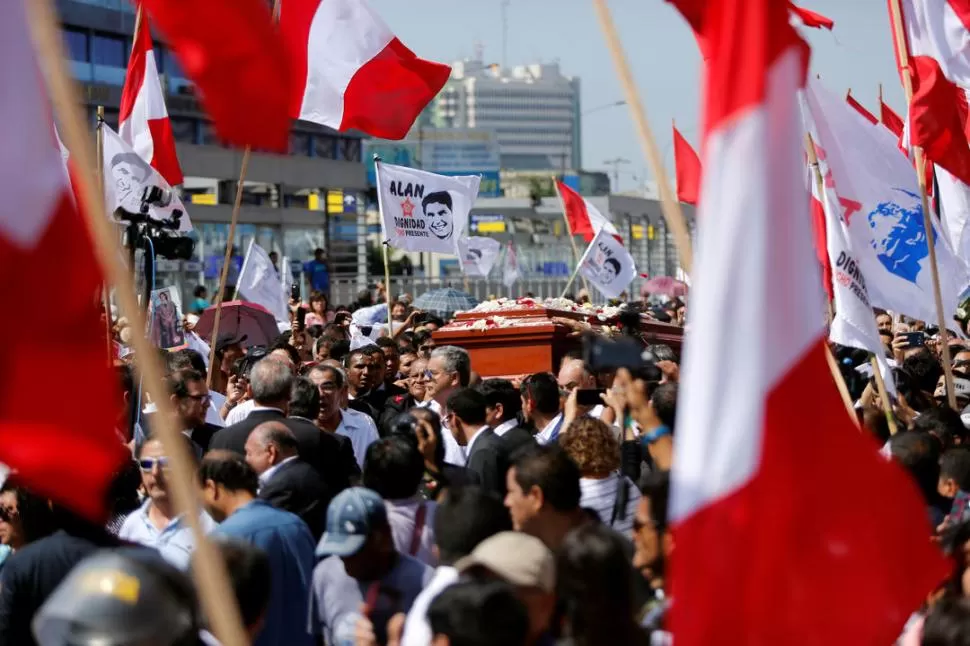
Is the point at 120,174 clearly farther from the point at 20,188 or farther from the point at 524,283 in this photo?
the point at 524,283

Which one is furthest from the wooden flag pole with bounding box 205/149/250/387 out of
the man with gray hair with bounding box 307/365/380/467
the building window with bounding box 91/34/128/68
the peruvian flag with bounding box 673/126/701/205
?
the building window with bounding box 91/34/128/68

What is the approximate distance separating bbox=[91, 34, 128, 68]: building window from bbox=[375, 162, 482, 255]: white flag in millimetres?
38872

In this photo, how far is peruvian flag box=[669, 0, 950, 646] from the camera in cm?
363

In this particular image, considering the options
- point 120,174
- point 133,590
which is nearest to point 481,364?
point 120,174

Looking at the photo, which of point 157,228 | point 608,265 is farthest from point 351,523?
point 608,265

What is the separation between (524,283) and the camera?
123ft

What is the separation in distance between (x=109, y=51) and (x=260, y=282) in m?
37.6

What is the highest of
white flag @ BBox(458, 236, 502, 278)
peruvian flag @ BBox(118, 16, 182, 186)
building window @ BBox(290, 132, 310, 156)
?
building window @ BBox(290, 132, 310, 156)

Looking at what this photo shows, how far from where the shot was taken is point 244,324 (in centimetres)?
1513

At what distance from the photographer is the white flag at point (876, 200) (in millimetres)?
8859

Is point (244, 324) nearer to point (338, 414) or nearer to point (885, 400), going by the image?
point (338, 414)

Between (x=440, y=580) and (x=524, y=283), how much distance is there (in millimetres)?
32902

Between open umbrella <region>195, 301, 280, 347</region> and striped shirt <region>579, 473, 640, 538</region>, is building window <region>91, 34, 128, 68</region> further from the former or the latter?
striped shirt <region>579, 473, 640, 538</region>

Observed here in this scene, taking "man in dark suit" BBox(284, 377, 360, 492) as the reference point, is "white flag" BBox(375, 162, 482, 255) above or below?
above
